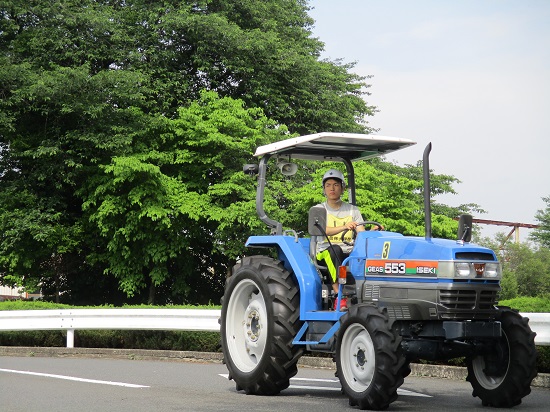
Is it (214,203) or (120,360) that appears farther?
(214,203)

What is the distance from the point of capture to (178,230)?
3978 centimetres

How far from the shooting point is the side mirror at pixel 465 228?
360 inches

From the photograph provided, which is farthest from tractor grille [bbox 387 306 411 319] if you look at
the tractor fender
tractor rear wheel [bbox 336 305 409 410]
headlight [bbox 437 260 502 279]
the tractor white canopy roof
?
the tractor white canopy roof

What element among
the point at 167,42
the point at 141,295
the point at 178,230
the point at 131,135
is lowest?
the point at 141,295

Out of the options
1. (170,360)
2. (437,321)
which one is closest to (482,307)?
(437,321)

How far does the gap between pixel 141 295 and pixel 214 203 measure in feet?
22.2

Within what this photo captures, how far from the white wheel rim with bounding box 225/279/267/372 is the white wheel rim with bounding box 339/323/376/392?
4.76 feet

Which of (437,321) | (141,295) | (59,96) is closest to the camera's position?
(437,321)

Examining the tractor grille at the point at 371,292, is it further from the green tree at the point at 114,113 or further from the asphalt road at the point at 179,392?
the green tree at the point at 114,113

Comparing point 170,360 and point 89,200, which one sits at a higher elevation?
point 89,200

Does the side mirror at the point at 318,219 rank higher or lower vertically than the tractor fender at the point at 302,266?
higher

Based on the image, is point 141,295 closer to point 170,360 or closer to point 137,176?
point 137,176

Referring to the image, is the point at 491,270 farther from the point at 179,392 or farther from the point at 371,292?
the point at 179,392

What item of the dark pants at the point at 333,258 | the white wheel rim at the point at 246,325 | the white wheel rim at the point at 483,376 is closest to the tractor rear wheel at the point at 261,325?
the white wheel rim at the point at 246,325
